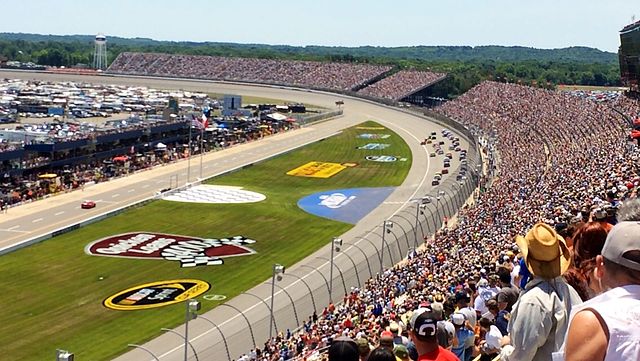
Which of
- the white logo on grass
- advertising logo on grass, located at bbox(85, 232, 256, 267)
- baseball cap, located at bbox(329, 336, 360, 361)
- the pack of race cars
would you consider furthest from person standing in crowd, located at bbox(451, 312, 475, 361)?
the pack of race cars

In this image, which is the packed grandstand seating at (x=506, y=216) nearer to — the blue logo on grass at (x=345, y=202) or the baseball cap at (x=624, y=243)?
the baseball cap at (x=624, y=243)

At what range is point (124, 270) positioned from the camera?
3825 cm

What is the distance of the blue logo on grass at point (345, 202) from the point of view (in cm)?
5396

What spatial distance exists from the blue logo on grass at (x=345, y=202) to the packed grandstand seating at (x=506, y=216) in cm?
901

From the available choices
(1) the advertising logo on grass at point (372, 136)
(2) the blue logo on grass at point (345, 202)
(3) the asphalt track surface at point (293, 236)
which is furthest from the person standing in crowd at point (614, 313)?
(1) the advertising logo on grass at point (372, 136)

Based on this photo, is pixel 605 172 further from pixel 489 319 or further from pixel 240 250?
pixel 489 319

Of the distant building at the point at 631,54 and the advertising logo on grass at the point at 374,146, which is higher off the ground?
the distant building at the point at 631,54

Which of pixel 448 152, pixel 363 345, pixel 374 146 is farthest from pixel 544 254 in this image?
pixel 374 146

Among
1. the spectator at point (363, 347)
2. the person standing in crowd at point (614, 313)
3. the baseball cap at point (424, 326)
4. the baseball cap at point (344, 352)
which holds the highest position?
the person standing in crowd at point (614, 313)

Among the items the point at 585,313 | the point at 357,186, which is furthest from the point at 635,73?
the point at 585,313

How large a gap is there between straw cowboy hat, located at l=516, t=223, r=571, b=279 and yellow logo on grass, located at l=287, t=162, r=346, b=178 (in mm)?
63885

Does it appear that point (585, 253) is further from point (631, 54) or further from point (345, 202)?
point (345, 202)

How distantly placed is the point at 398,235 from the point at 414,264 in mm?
10547

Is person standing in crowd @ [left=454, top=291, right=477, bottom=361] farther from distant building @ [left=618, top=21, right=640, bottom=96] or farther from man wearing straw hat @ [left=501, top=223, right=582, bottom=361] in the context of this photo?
distant building @ [left=618, top=21, right=640, bottom=96]
